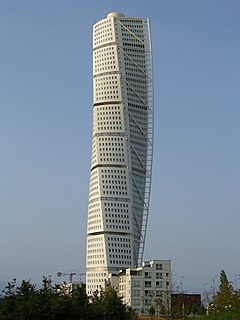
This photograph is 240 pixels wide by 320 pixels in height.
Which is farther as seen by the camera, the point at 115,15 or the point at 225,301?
the point at 115,15

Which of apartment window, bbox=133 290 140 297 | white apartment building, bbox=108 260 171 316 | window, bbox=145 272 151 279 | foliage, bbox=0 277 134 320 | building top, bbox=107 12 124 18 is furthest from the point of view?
building top, bbox=107 12 124 18

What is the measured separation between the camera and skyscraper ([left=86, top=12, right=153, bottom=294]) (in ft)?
492

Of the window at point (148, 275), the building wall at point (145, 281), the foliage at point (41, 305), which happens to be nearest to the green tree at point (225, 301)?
the foliage at point (41, 305)

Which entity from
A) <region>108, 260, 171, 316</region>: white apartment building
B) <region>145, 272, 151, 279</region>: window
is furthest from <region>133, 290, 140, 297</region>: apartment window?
<region>145, 272, 151, 279</region>: window

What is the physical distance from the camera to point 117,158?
152 meters

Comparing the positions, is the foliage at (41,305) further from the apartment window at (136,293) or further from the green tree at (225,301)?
the apartment window at (136,293)

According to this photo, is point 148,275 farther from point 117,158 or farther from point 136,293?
point 117,158

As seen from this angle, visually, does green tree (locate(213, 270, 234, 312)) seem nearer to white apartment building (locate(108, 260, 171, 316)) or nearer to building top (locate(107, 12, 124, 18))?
white apartment building (locate(108, 260, 171, 316))

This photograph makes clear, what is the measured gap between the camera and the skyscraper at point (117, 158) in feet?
492

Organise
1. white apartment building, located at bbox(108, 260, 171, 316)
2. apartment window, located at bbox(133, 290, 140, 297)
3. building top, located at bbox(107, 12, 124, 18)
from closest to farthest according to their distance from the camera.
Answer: white apartment building, located at bbox(108, 260, 171, 316), apartment window, located at bbox(133, 290, 140, 297), building top, located at bbox(107, 12, 124, 18)

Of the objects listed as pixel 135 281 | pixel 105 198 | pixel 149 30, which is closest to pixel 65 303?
pixel 135 281

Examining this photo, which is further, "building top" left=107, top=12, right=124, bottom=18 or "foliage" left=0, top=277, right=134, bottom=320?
"building top" left=107, top=12, right=124, bottom=18

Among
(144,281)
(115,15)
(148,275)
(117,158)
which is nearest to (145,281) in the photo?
(144,281)

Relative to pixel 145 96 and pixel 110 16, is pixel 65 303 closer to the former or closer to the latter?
pixel 145 96
